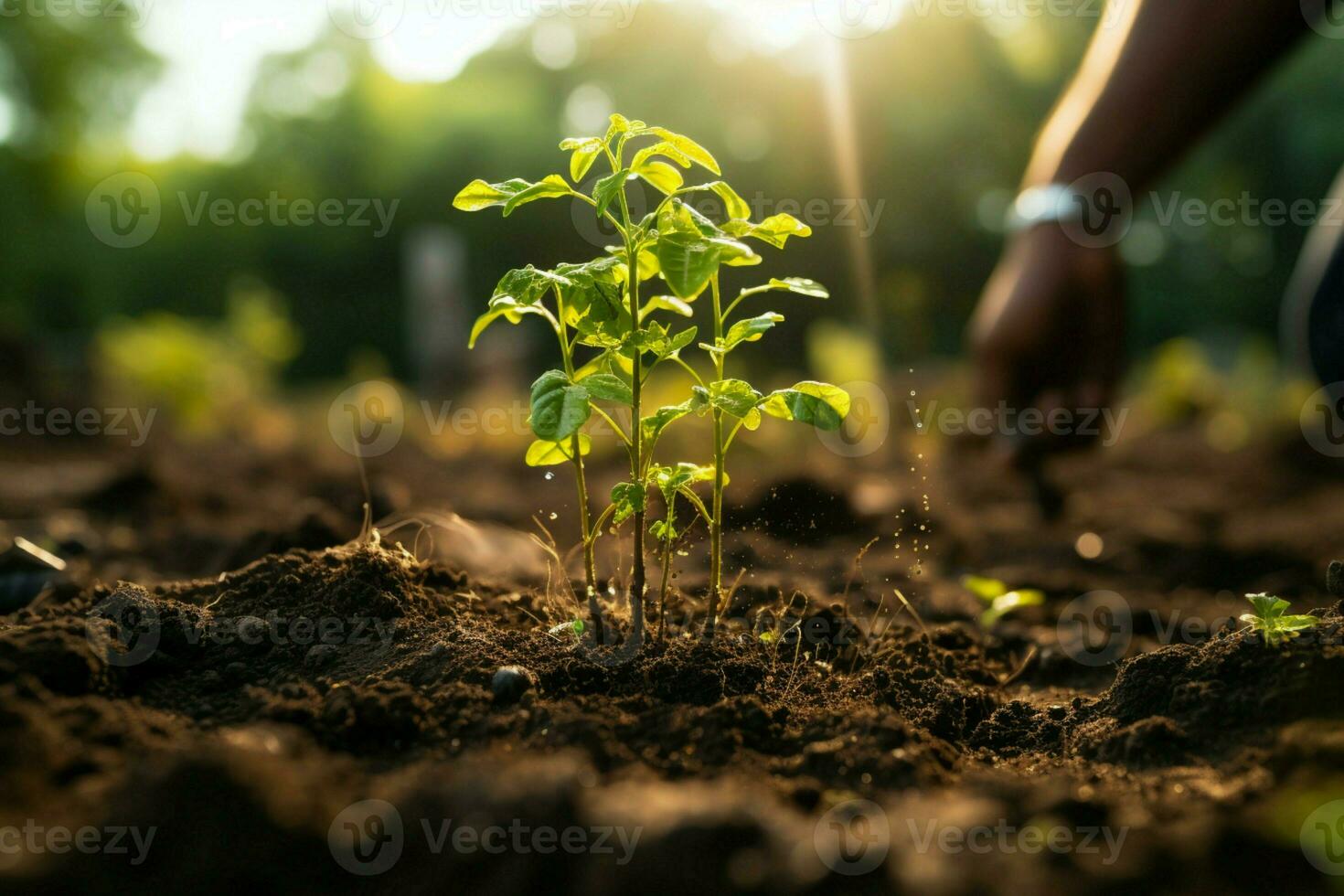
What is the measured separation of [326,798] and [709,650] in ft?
2.92

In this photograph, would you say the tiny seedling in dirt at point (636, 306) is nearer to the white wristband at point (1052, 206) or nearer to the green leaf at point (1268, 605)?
the green leaf at point (1268, 605)

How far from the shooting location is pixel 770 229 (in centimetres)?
175

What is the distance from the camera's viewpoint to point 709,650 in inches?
74.7

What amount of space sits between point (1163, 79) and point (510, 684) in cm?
314

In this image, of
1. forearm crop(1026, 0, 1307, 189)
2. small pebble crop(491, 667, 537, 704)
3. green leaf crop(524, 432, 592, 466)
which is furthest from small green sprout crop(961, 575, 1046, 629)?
forearm crop(1026, 0, 1307, 189)

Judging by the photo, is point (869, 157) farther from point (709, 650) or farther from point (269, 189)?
point (709, 650)

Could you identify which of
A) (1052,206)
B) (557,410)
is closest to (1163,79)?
(1052,206)

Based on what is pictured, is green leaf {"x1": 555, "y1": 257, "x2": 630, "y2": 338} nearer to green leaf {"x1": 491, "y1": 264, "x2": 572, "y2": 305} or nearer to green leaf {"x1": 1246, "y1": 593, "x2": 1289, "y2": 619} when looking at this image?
green leaf {"x1": 491, "y1": 264, "x2": 572, "y2": 305}

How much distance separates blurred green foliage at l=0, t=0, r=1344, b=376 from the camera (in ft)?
46.7

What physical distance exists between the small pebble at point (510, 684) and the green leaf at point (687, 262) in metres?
0.75

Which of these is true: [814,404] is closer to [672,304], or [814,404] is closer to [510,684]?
[672,304]

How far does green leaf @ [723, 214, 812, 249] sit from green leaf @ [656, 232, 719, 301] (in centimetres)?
19

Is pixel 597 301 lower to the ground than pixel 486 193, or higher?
lower

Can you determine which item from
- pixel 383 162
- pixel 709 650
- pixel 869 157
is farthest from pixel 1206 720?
pixel 383 162
